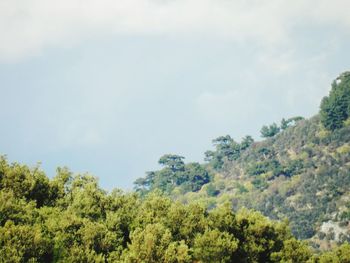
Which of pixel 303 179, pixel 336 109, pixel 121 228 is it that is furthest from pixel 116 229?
pixel 336 109

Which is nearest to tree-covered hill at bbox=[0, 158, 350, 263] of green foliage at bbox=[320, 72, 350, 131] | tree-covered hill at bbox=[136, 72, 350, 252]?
tree-covered hill at bbox=[136, 72, 350, 252]

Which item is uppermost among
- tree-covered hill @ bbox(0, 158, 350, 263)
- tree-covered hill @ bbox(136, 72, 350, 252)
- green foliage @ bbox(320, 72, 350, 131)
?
green foliage @ bbox(320, 72, 350, 131)

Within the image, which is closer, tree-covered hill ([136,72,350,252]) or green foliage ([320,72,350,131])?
tree-covered hill ([136,72,350,252])

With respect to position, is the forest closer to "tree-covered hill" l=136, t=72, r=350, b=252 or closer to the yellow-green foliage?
"tree-covered hill" l=136, t=72, r=350, b=252

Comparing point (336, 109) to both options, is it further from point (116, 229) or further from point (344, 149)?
point (116, 229)

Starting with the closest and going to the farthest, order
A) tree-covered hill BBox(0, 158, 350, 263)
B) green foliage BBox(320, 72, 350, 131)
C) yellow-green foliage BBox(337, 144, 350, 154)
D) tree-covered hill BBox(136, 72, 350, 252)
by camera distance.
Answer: tree-covered hill BBox(0, 158, 350, 263) < tree-covered hill BBox(136, 72, 350, 252) < yellow-green foliage BBox(337, 144, 350, 154) < green foliage BBox(320, 72, 350, 131)

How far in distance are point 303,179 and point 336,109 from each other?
25431mm

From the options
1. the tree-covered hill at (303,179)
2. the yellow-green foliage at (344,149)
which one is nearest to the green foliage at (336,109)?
the tree-covered hill at (303,179)

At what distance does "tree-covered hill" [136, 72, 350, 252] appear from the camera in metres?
128

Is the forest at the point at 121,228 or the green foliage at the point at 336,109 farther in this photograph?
the green foliage at the point at 336,109

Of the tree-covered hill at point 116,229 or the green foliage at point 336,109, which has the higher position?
the green foliage at point 336,109

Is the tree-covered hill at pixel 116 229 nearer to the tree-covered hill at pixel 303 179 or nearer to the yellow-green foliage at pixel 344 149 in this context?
the tree-covered hill at pixel 303 179

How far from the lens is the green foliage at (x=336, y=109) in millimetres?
155750

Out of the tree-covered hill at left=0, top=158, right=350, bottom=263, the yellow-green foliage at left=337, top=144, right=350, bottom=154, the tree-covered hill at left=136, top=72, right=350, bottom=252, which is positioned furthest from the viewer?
the yellow-green foliage at left=337, top=144, right=350, bottom=154
